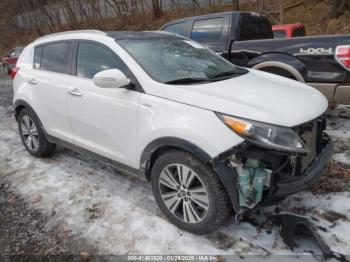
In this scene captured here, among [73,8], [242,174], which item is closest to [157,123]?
[242,174]

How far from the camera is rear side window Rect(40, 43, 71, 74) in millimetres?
4207

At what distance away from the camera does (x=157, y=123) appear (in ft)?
10.1

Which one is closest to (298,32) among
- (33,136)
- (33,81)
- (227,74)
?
(227,74)

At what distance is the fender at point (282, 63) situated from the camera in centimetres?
502

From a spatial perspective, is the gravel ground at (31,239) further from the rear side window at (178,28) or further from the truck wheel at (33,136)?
the rear side window at (178,28)

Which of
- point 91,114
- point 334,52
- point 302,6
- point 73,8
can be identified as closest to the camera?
point 91,114

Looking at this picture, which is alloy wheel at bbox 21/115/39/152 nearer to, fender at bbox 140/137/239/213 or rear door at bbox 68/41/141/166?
rear door at bbox 68/41/141/166

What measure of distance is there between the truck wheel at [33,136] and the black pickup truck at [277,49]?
3.32m

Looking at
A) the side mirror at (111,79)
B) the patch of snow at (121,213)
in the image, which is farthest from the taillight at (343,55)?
the side mirror at (111,79)

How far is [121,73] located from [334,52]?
3042 millimetres

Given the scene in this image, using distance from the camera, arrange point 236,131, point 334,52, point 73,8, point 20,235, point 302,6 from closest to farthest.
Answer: point 236,131, point 20,235, point 334,52, point 302,6, point 73,8

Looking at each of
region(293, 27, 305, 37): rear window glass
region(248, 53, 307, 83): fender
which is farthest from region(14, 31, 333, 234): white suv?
region(293, 27, 305, 37): rear window glass

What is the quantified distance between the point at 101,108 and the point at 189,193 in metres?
1.33

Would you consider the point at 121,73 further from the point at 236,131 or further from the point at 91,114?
the point at 236,131
